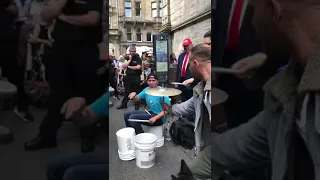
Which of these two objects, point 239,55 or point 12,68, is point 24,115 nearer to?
point 12,68

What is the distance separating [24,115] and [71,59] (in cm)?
25

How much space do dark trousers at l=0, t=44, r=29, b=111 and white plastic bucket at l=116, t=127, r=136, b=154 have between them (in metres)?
0.98

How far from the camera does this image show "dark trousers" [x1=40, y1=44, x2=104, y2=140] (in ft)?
2.16

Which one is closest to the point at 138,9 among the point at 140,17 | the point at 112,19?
the point at 140,17

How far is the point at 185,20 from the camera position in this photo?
1.25 m

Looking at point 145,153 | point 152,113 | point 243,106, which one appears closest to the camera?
point 243,106

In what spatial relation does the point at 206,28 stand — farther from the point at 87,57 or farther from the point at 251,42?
the point at 87,57

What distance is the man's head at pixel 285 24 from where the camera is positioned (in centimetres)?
63

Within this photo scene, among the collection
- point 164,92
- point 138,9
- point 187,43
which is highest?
point 138,9

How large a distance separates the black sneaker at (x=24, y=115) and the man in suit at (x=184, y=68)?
1.00 metres

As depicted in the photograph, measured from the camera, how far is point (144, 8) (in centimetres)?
182

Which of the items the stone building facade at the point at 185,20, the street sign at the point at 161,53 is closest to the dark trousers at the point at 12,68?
the stone building facade at the point at 185,20

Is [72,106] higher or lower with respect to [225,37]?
lower

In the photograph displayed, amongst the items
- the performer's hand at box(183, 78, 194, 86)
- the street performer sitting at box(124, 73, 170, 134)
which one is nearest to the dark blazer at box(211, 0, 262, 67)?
the performer's hand at box(183, 78, 194, 86)
